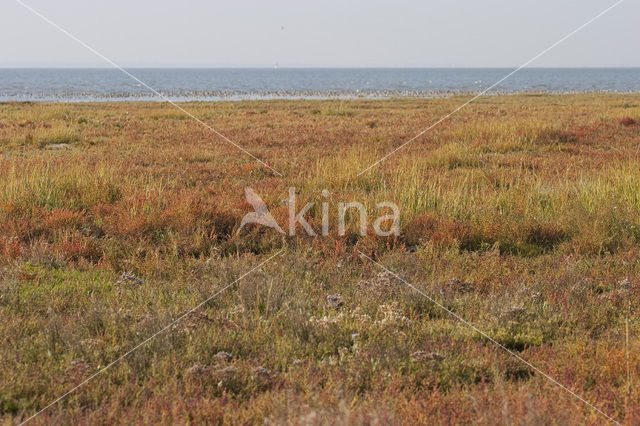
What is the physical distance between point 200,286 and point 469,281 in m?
2.57

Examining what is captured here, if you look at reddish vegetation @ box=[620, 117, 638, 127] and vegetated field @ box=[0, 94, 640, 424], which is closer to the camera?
vegetated field @ box=[0, 94, 640, 424]

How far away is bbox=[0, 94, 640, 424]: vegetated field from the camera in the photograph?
3.80 metres

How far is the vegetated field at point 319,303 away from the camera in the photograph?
3.80m

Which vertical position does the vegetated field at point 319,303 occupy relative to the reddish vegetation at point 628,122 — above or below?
below

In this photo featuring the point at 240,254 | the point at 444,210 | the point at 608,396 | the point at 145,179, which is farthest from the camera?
the point at 145,179

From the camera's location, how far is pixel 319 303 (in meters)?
5.48

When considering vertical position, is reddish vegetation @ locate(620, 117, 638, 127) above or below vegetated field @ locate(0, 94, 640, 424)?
above

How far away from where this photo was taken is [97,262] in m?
6.90

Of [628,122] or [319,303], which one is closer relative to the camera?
[319,303]

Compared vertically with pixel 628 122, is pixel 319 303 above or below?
below

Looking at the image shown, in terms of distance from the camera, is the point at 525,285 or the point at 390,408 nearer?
the point at 390,408

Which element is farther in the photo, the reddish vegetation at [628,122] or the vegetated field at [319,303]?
the reddish vegetation at [628,122]

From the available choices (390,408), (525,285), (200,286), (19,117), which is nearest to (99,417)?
(390,408)

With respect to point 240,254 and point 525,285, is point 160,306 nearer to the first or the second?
point 240,254
